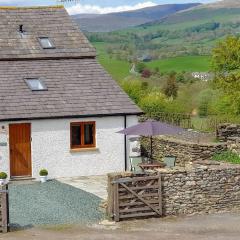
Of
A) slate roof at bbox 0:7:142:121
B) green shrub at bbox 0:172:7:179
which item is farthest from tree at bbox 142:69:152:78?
green shrub at bbox 0:172:7:179

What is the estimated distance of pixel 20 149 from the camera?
2597cm

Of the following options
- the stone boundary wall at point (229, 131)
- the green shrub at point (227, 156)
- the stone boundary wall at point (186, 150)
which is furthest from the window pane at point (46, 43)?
the green shrub at point (227, 156)

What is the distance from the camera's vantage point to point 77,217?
19.7 m

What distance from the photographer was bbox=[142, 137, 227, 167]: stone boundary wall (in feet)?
88.0

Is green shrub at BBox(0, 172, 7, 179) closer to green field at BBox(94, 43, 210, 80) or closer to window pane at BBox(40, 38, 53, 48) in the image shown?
window pane at BBox(40, 38, 53, 48)

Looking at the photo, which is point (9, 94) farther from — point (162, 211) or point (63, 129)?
point (162, 211)

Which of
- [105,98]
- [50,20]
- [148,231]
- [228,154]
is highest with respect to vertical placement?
[50,20]

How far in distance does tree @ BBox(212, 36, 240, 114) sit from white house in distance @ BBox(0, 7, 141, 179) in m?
16.1

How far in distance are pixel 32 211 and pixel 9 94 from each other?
7.33 metres

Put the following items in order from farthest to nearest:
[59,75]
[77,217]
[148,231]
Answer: [59,75], [77,217], [148,231]

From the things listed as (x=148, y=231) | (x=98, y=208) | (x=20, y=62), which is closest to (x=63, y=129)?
(x=20, y=62)

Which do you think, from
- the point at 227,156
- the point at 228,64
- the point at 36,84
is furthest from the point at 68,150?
the point at 228,64

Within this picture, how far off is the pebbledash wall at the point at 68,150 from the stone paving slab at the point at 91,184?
512mm

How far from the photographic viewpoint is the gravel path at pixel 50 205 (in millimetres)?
19391
